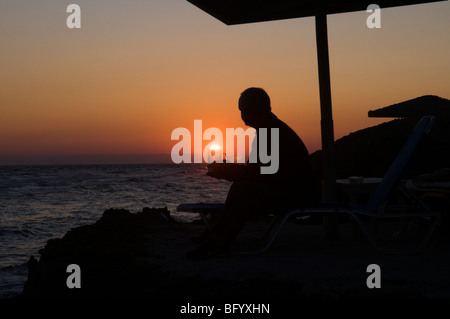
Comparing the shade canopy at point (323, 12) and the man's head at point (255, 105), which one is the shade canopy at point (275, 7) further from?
the man's head at point (255, 105)

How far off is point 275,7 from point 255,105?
210 centimetres

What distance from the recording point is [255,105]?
5055mm

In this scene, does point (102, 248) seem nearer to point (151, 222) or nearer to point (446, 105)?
point (151, 222)

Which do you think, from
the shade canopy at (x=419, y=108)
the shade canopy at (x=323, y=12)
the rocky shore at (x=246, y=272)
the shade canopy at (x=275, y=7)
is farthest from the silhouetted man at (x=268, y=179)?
the shade canopy at (x=419, y=108)

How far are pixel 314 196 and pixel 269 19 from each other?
3065 mm

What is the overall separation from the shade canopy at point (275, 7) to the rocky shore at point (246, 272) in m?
2.91

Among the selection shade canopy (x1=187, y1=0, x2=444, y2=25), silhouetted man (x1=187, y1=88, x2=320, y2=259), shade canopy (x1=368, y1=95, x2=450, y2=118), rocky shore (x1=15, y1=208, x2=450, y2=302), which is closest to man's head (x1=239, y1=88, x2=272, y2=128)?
silhouetted man (x1=187, y1=88, x2=320, y2=259)

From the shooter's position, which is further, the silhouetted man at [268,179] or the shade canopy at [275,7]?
the shade canopy at [275,7]

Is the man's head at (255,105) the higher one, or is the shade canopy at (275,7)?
the shade canopy at (275,7)

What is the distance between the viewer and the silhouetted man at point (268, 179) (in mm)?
4965

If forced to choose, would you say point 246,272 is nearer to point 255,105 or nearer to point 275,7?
point 255,105
